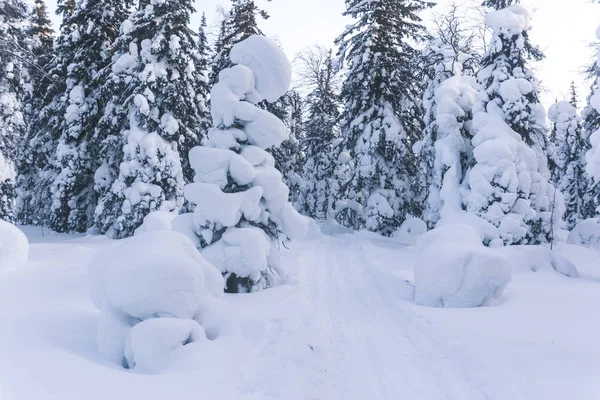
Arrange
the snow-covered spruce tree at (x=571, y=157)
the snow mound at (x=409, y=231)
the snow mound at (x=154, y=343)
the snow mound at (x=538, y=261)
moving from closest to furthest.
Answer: the snow mound at (x=154, y=343)
the snow mound at (x=538, y=261)
the snow mound at (x=409, y=231)
the snow-covered spruce tree at (x=571, y=157)

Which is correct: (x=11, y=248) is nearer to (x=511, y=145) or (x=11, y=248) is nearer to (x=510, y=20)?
(x=511, y=145)

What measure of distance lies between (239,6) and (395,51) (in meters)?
8.41

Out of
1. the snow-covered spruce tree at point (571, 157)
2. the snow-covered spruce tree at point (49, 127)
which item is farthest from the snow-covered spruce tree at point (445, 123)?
the snow-covered spruce tree at point (49, 127)

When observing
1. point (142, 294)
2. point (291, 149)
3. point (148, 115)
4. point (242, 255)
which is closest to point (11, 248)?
point (242, 255)

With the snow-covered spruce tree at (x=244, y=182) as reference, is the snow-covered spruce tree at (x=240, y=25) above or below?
above

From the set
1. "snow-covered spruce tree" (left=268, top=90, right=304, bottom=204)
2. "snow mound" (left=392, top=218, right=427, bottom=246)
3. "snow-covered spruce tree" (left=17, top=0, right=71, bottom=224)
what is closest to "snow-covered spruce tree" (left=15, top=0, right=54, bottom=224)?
"snow-covered spruce tree" (left=17, top=0, right=71, bottom=224)

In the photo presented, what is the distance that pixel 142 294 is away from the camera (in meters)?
5.12

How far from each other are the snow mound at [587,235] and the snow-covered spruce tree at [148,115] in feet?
57.3

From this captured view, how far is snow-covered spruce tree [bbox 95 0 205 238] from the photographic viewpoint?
15977 millimetres

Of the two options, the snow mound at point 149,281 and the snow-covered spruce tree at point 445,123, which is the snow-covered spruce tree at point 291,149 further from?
the snow mound at point 149,281

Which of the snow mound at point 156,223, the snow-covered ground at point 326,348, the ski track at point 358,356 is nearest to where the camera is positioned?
the snow-covered ground at point 326,348

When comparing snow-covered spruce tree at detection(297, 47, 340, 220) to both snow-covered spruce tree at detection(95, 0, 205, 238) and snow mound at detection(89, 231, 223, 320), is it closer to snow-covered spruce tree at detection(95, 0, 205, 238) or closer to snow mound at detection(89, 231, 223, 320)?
snow-covered spruce tree at detection(95, 0, 205, 238)

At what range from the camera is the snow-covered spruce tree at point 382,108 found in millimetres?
18422

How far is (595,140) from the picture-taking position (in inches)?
451
